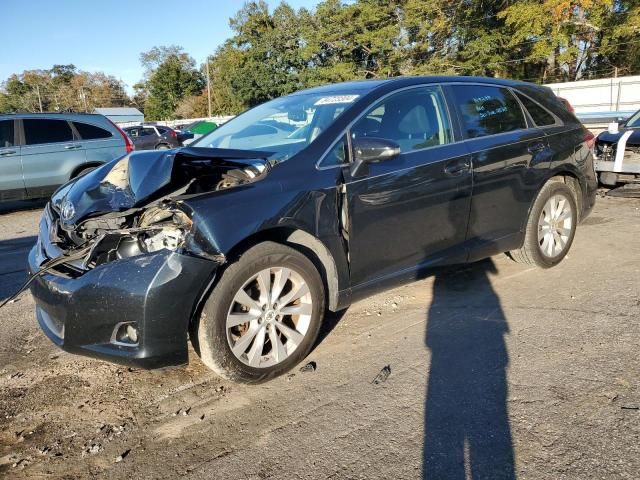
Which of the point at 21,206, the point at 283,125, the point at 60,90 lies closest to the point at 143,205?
the point at 283,125

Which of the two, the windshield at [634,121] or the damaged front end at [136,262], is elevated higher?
the windshield at [634,121]

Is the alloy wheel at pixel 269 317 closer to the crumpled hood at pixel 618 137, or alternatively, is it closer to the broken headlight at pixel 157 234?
the broken headlight at pixel 157 234

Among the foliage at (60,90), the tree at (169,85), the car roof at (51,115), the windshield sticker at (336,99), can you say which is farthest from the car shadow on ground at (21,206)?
the foliage at (60,90)

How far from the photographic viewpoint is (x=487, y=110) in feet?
14.2

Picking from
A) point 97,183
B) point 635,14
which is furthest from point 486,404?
point 635,14

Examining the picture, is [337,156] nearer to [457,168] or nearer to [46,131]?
[457,168]

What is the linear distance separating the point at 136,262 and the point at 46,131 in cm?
787

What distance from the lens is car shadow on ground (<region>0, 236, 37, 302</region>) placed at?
5.00 meters

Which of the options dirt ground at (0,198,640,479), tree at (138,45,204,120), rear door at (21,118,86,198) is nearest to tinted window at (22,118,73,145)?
rear door at (21,118,86,198)

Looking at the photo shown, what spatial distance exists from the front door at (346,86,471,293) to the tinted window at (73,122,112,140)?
7.48 metres

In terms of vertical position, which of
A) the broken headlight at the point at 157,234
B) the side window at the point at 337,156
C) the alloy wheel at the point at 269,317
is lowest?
the alloy wheel at the point at 269,317

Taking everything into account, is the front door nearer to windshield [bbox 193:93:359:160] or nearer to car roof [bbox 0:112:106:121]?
windshield [bbox 193:93:359:160]

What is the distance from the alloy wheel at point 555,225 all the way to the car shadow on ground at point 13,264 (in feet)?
16.2

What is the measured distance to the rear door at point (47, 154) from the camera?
9000 mm
